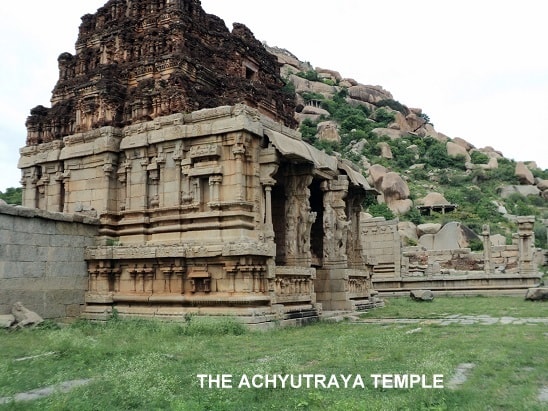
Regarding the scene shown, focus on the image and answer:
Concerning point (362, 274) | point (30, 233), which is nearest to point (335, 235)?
point (362, 274)

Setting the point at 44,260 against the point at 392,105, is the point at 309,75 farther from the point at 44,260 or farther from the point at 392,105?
the point at 44,260

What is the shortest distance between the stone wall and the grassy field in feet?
3.88

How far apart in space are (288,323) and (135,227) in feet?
15.6

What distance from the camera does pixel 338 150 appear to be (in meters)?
67.9

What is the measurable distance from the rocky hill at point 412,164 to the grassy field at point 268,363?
36.7 metres

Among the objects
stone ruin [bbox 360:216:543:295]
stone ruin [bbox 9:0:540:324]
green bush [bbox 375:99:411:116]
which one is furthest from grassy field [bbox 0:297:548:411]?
green bush [bbox 375:99:411:116]

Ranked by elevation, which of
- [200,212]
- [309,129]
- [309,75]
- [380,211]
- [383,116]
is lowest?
[200,212]

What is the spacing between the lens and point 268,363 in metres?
6.88

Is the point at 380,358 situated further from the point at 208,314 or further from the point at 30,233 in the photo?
the point at 30,233

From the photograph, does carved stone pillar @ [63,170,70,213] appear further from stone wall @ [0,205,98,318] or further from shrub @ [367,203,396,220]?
shrub @ [367,203,396,220]

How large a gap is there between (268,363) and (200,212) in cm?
638

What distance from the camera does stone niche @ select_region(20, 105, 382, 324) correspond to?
12.1m

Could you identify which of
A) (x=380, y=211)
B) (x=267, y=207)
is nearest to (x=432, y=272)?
(x=267, y=207)

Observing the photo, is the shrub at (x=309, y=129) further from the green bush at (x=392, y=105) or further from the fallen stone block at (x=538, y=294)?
the fallen stone block at (x=538, y=294)
